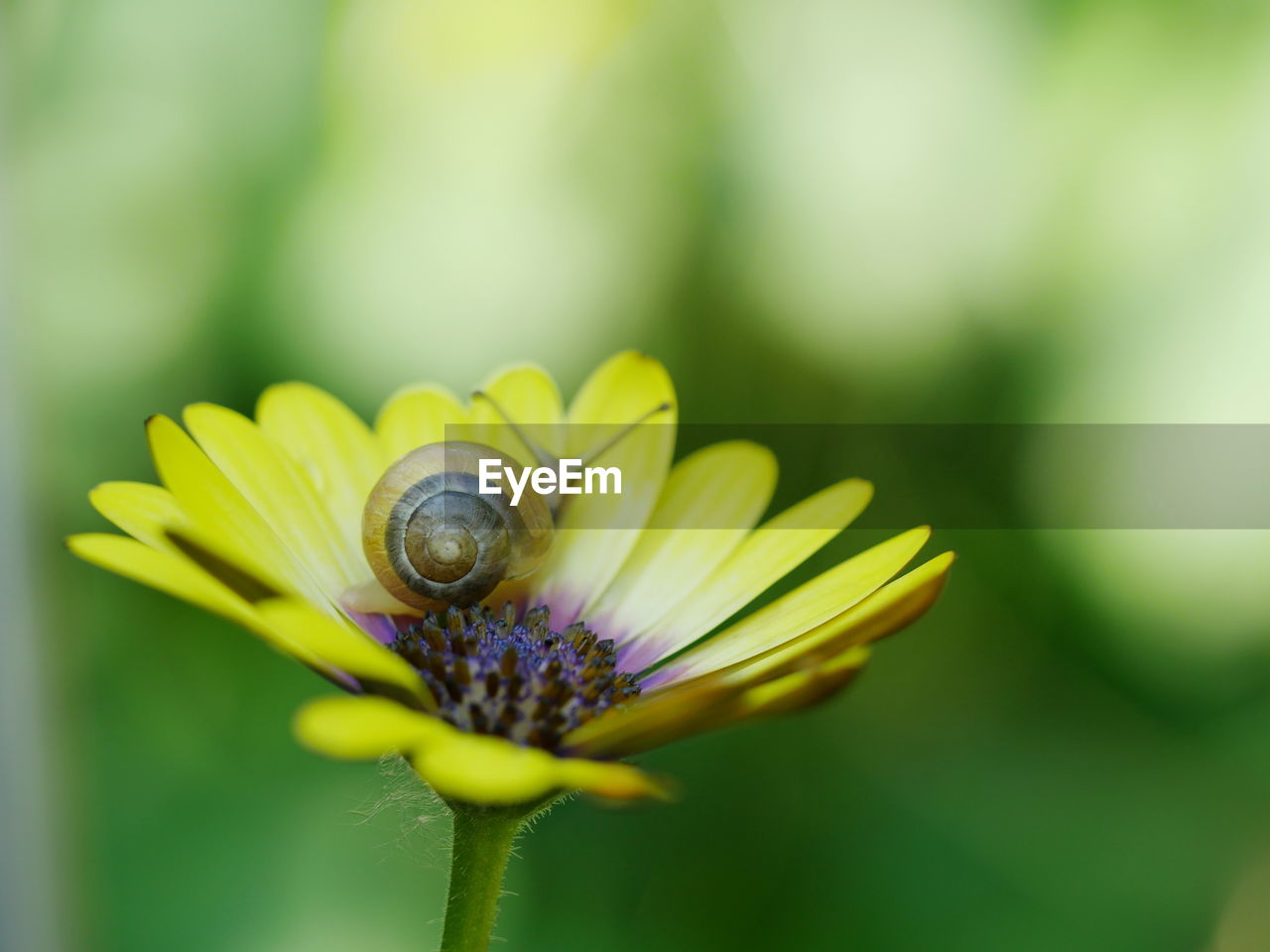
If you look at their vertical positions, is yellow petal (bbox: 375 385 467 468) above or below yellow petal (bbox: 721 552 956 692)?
above

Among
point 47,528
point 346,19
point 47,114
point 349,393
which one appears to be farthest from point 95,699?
point 346,19

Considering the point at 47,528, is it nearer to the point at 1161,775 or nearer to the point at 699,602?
the point at 699,602

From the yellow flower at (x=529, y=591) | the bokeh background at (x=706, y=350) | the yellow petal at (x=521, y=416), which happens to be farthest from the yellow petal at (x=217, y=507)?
the bokeh background at (x=706, y=350)

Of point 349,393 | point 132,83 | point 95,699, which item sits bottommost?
point 95,699

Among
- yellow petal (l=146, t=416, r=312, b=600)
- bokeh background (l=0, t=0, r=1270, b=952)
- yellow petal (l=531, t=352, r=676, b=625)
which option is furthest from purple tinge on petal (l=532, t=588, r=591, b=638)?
bokeh background (l=0, t=0, r=1270, b=952)

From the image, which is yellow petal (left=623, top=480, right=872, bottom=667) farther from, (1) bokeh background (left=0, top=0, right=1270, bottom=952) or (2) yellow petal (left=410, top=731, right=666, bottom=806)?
(1) bokeh background (left=0, top=0, right=1270, bottom=952)

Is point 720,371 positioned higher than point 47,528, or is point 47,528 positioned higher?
point 720,371

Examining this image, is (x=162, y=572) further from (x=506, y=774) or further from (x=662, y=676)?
(x=662, y=676)
